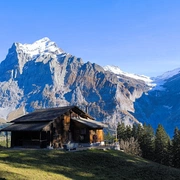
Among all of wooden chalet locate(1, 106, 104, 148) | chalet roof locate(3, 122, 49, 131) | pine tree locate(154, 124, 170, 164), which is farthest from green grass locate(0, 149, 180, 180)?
pine tree locate(154, 124, 170, 164)

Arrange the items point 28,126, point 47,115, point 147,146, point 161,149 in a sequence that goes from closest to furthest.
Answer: point 28,126
point 47,115
point 161,149
point 147,146

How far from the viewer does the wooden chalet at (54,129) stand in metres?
52.4

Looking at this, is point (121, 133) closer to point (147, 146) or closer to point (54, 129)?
point (147, 146)

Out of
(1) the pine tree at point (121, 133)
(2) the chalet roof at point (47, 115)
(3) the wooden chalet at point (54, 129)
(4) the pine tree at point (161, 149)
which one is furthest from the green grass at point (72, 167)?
(1) the pine tree at point (121, 133)

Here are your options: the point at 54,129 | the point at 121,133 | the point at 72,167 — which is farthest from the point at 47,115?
the point at 121,133

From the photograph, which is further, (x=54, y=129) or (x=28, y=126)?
(x=54, y=129)

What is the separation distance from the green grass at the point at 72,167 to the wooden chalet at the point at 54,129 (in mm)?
12992

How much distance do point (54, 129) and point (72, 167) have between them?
20267 mm

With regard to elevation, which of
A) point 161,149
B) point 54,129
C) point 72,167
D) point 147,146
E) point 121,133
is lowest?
point 161,149

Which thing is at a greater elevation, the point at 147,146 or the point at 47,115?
the point at 47,115

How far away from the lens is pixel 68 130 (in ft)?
185

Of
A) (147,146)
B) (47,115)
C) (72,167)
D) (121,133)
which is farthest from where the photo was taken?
(121,133)

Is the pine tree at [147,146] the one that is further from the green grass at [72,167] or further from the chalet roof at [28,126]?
the green grass at [72,167]

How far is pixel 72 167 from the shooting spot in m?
33.7
